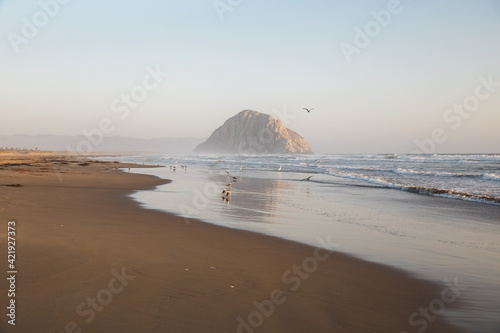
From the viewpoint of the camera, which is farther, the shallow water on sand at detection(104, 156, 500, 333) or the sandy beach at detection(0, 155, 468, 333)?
the shallow water on sand at detection(104, 156, 500, 333)

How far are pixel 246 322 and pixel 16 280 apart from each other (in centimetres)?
330

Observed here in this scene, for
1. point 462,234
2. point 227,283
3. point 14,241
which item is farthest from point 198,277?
point 462,234

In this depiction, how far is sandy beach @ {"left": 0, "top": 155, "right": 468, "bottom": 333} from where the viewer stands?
4254 millimetres

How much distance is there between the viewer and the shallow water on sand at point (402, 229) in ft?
20.0

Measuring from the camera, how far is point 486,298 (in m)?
5.45

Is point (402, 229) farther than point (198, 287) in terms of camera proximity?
Yes

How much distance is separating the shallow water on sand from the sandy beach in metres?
0.54

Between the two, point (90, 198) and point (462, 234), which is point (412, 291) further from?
point (90, 198)

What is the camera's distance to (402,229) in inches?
431

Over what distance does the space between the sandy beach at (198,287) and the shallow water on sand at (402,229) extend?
1.78 feet

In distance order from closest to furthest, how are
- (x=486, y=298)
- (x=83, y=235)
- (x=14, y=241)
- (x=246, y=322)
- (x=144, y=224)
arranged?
(x=246, y=322) → (x=486, y=298) → (x=14, y=241) → (x=83, y=235) → (x=144, y=224)

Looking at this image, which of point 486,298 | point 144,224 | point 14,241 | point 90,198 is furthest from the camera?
point 90,198

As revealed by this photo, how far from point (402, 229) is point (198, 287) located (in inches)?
307

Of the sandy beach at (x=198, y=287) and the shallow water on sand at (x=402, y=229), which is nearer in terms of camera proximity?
the sandy beach at (x=198, y=287)
